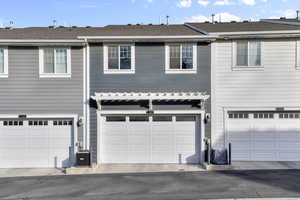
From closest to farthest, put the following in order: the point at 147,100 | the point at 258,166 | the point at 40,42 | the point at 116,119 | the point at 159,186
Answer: the point at 159,186, the point at 258,166, the point at 40,42, the point at 147,100, the point at 116,119

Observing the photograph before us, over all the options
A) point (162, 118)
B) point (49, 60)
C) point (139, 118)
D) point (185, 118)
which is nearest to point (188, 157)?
point (185, 118)

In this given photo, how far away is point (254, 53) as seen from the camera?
42.0 ft

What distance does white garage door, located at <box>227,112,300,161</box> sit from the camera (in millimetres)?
12883

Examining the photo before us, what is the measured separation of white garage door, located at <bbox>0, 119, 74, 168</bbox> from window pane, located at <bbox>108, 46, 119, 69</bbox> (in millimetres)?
3053

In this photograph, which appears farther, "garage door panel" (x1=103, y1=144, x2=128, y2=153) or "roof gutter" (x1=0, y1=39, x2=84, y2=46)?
"garage door panel" (x1=103, y1=144, x2=128, y2=153)

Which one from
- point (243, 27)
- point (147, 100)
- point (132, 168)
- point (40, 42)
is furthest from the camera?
point (243, 27)

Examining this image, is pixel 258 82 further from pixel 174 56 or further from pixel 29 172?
pixel 29 172

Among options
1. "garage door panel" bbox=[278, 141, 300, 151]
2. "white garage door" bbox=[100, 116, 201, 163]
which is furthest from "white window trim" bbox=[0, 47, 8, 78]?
"garage door panel" bbox=[278, 141, 300, 151]

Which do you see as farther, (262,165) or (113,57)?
(113,57)

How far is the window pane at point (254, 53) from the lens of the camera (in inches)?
504

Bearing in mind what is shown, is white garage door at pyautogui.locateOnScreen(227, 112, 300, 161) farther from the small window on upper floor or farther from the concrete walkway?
the small window on upper floor

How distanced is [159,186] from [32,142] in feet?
21.4

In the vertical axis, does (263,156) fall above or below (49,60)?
below

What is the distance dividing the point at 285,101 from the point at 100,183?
840cm
